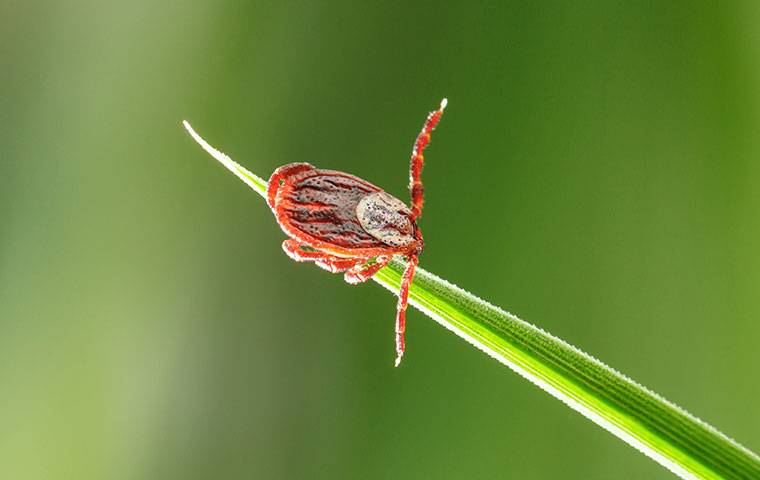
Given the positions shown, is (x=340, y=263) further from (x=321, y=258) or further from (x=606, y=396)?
(x=606, y=396)

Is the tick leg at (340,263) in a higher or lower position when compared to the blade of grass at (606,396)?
higher

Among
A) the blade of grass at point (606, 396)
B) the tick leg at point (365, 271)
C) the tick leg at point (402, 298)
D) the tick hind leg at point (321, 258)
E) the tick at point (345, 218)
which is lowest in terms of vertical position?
the blade of grass at point (606, 396)

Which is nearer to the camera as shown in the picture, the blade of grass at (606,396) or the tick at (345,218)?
the blade of grass at (606,396)

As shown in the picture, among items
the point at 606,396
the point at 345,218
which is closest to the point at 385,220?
the point at 345,218

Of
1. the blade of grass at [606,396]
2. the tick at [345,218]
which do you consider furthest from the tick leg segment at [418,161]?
the blade of grass at [606,396]

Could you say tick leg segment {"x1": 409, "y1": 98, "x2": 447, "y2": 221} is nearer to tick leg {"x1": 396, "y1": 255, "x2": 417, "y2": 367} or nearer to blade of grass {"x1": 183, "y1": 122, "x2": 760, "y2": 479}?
tick leg {"x1": 396, "y1": 255, "x2": 417, "y2": 367}

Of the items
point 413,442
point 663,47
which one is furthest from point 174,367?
point 663,47

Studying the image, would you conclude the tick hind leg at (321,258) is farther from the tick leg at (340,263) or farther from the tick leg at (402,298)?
the tick leg at (402,298)
